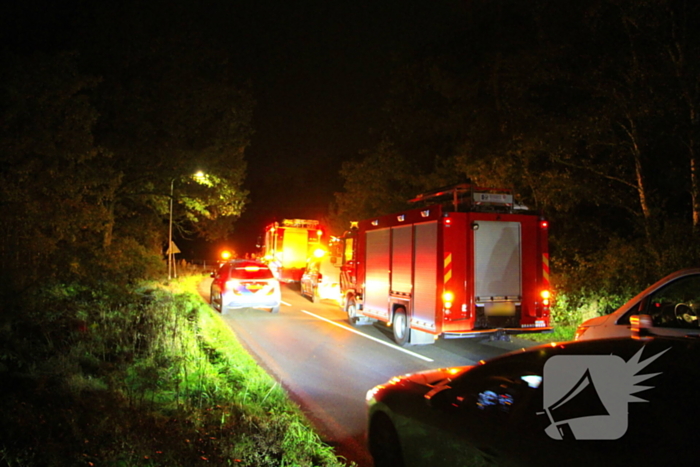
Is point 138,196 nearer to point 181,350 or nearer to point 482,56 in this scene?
point 482,56

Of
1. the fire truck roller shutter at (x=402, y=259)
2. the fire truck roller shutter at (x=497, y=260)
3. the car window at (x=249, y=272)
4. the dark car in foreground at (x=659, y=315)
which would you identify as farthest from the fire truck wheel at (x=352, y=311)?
the dark car in foreground at (x=659, y=315)

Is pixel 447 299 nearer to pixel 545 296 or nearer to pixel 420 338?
pixel 420 338

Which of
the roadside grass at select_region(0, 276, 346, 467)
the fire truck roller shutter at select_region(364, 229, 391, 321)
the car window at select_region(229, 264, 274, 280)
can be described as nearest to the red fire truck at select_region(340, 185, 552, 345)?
the fire truck roller shutter at select_region(364, 229, 391, 321)

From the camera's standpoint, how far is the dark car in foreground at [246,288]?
15984 millimetres

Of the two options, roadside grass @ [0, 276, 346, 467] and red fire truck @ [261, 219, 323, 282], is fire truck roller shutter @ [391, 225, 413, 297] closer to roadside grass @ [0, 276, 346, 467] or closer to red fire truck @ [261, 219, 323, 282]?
roadside grass @ [0, 276, 346, 467]

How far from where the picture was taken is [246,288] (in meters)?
16.0

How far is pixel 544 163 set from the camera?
55.2 ft

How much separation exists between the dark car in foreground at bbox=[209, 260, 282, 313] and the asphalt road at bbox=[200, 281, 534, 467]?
0.40 meters

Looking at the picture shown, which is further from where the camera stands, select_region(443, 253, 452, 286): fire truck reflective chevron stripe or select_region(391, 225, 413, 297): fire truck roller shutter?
select_region(391, 225, 413, 297): fire truck roller shutter

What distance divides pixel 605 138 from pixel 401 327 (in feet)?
25.4

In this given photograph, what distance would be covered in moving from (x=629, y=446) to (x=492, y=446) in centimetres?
83

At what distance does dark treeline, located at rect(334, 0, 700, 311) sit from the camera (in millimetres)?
12641

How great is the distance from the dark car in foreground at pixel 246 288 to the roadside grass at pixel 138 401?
15.8ft

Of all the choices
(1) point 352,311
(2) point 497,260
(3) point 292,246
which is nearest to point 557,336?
(2) point 497,260
